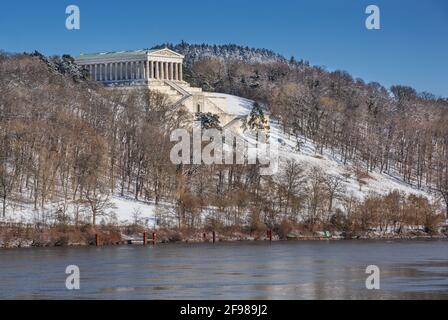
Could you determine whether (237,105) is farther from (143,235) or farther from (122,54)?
(143,235)

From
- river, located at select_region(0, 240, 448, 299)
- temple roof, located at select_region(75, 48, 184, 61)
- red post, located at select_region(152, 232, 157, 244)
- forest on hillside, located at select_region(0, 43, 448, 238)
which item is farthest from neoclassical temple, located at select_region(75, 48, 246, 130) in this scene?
river, located at select_region(0, 240, 448, 299)

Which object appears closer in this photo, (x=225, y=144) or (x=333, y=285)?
(x=333, y=285)

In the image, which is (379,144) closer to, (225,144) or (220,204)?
(225,144)

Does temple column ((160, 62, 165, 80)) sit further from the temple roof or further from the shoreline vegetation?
the shoreline vegetation

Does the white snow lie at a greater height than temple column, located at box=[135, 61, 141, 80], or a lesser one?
lesser

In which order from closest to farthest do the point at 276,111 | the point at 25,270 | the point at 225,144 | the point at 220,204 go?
the point at 25,270 → the point at 220,204 → the point at 225,144 → the point at 276,111

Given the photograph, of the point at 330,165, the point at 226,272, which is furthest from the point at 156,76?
the point at 226,272

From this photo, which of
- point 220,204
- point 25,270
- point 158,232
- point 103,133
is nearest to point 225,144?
point 103,133

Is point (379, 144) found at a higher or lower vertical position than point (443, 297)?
higher
